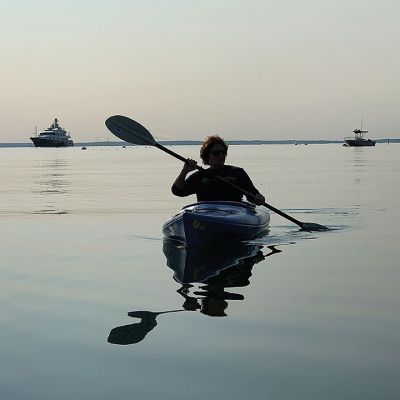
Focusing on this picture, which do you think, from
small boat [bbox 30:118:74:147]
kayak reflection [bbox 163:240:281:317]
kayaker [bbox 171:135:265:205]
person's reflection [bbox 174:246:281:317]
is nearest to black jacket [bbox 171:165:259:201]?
kayaker [bbox 171:135:265:205]

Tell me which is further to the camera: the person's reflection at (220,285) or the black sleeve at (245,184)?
the black sleeve at (245,184)

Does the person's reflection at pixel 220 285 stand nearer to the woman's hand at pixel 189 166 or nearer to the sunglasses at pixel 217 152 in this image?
the woman's hand at pixel 189 166

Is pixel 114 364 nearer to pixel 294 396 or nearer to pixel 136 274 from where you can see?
pixel 294 396

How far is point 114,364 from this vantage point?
4746mm

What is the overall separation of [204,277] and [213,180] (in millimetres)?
3280

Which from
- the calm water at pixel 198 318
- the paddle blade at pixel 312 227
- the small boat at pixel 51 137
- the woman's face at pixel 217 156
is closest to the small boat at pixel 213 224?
the calm water at pixel 198 318

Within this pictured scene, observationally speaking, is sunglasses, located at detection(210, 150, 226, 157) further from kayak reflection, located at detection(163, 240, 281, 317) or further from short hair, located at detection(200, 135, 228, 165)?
kayak reflection, located at detection(163, 240, 281, 317)

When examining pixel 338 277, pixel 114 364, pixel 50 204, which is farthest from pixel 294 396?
pixel 50 204

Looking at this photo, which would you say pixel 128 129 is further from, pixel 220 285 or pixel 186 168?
pixel 220 285

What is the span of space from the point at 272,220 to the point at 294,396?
11039mm

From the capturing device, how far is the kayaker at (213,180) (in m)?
10.9

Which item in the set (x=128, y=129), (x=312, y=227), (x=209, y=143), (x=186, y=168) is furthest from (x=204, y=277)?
(x=128, y=129)

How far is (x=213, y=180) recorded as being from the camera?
11312mm

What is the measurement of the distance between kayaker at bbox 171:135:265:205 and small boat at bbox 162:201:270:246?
0.23 m
